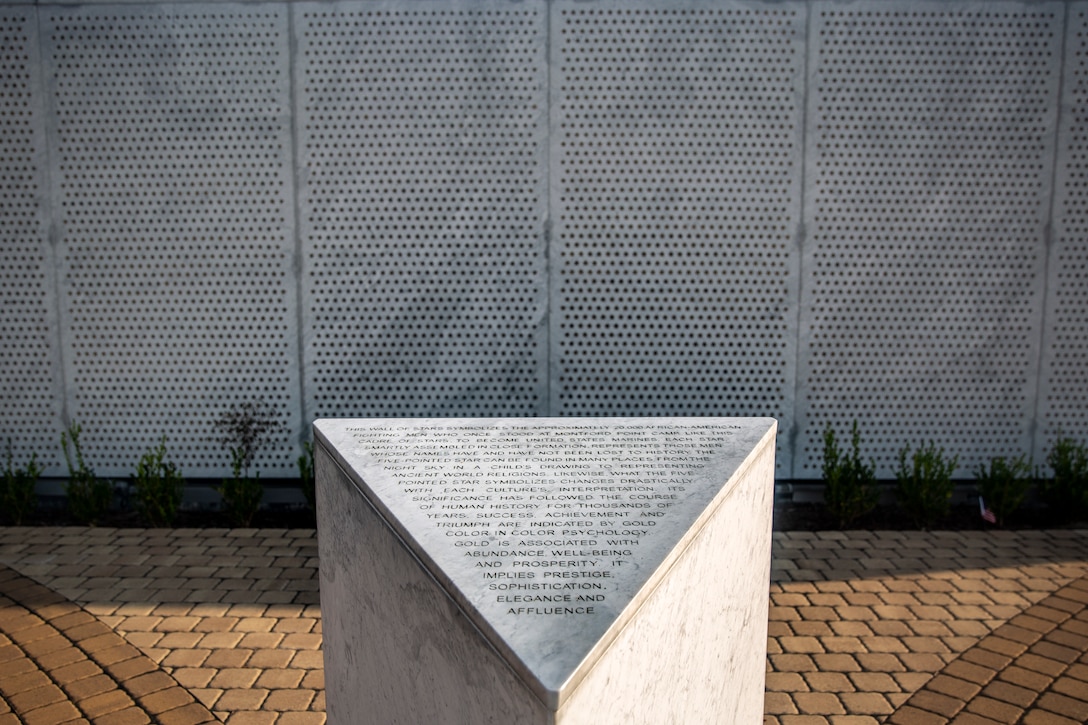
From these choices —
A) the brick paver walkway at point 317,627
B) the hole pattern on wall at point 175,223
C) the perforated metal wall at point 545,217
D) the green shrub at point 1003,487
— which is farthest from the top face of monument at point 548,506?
the green shrub at point 1003,487

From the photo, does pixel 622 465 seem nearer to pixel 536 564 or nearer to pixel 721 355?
pixel 536 564

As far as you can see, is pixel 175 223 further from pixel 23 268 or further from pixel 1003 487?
pixel 1003 487

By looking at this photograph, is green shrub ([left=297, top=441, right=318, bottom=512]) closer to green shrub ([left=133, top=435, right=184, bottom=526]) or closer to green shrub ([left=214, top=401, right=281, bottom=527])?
green shrub ([left=214, top=401, right=281, bottom=527])

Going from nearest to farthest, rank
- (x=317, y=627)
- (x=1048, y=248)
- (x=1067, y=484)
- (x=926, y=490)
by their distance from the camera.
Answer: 1. (x=317, y=627)
2. (x=926, y=490)
3. (x=1067, y=484)
4. (x=1048, y=248)

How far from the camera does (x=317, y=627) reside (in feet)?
16.9

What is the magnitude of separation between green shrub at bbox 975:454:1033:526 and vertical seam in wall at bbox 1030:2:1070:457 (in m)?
0.38

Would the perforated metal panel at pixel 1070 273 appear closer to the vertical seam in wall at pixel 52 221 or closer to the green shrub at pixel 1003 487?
the green shrub at pixel 1003 487

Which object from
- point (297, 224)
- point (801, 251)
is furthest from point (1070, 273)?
point (297, 224)

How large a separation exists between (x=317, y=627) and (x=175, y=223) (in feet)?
13.0

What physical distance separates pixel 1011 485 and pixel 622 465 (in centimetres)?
506

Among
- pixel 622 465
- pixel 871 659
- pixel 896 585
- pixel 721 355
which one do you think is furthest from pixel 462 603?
pixel 721 355

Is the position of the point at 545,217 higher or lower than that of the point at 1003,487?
higher

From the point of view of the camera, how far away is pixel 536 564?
2.79 meters

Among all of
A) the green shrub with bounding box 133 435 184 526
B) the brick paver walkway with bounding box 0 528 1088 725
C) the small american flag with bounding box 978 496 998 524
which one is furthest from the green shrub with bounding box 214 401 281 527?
the small american flag with bounding box 978 496 998 524
